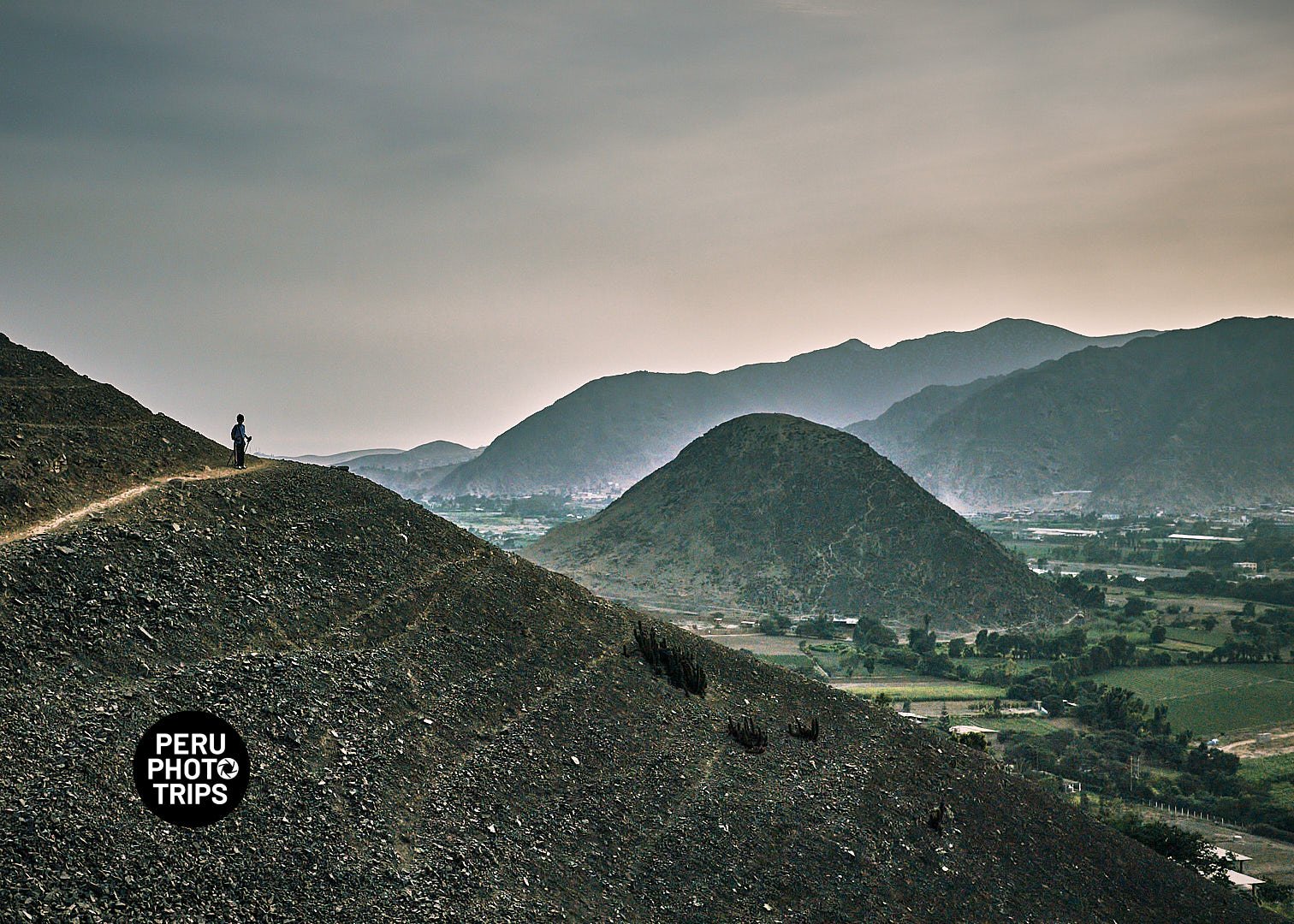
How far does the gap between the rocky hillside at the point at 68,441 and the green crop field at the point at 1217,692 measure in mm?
76370

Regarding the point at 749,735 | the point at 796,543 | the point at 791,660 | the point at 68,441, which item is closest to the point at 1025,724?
the point at 791,660

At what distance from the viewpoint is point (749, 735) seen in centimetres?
2759

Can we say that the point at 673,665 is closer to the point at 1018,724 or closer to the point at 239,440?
the point at 239,440

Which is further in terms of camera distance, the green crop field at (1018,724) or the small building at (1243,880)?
the green crop field at (1018,724)

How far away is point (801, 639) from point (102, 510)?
89.0 metres

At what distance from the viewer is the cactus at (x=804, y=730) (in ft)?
95.7

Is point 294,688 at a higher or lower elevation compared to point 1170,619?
higher

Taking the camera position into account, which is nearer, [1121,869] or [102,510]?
[102,510]

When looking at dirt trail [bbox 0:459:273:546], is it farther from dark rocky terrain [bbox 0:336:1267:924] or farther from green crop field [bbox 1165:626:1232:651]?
green crop field [bbox 1165:626:1232:651]

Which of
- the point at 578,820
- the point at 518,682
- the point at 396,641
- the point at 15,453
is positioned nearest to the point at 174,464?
the point at 15,453

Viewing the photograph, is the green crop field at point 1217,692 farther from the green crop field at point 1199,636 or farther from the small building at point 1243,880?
the small building at point 1243,880

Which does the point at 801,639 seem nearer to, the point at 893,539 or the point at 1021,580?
the point at 893,539

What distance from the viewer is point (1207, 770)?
64250mm

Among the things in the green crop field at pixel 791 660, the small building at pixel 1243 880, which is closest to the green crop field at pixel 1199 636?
the green crop field at pixel 791 660
